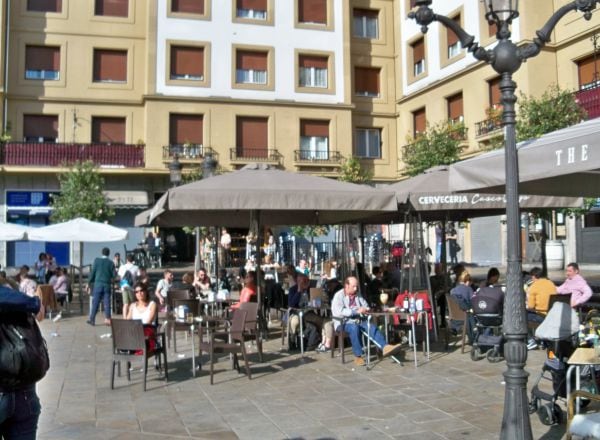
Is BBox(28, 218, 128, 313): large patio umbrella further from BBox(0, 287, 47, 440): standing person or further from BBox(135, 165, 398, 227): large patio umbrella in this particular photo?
BBox(0, 287, 47, 440): standing person

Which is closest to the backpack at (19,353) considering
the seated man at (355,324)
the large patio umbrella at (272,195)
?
the large patio umbrella at (272,195)

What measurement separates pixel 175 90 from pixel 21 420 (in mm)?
26684

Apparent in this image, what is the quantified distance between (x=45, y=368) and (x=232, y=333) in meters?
4.60

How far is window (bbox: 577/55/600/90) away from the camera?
22.2 meters

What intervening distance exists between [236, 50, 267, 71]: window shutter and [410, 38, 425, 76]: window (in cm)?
736

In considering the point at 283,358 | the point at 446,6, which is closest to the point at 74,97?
the point at 446,6

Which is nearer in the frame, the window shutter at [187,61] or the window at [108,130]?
the window shutter at [187,61]

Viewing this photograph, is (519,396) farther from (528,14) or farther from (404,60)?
(404,60)

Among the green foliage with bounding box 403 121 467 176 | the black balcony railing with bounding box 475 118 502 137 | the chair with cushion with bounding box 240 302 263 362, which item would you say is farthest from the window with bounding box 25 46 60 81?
the chair with cushion with bounding box 240 302 263 362

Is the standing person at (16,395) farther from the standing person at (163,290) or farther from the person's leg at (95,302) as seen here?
the person's leg at (95,302)

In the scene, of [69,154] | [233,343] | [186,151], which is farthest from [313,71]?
[233,343]

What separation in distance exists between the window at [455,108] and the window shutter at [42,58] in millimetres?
18061

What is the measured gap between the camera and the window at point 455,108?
27594 millimetres

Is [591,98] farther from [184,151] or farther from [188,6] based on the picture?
[188,6]
